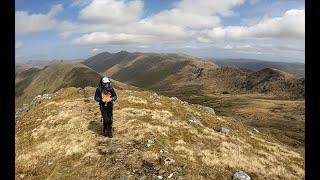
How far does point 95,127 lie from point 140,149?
639 centimetres

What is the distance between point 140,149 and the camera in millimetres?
23438

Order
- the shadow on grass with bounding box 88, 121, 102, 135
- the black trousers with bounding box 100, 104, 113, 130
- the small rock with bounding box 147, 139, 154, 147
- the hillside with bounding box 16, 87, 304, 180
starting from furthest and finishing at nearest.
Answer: the shadow on grass with bounding box 88, 121, 102, 135, the black trousers with bounding box 100, 104, 113, 130, the small rock with bounding box 147, 139, 154, 147, the hillside with bounding box 16, 87, 304, 180

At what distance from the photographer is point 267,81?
17138 centimetres

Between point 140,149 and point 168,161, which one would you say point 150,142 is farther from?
point 168,161

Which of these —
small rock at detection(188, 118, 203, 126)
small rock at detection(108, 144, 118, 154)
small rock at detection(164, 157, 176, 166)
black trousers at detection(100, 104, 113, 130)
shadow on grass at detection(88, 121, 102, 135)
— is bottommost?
small rock at detection(164, 157, 176, 166)

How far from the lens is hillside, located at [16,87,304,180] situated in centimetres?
2069

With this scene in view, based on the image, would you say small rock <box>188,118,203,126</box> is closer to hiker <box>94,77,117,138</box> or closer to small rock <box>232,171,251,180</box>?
hiker <box>94,77,117,138</box>

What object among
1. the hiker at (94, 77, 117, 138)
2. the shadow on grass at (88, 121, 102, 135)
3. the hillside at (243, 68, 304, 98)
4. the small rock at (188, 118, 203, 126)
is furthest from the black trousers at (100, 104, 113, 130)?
the hillside at (243, 68, 304, 98)

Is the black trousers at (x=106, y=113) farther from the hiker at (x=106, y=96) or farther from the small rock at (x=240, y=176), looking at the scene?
the small rock at (x=240, y=176)

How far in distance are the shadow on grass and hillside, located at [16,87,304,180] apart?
0.07 metres

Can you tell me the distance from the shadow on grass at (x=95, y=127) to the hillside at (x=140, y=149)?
Result: 0.24ft
